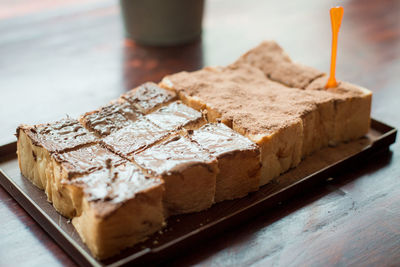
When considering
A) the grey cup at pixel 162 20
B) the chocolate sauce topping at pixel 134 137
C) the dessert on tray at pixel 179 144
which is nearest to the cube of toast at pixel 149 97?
the dessert on tray at pixel 179 144

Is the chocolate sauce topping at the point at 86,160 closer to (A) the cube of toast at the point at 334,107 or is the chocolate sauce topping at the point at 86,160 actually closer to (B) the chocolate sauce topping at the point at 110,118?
(B) the chocolate sauce topping at the point at 110,118

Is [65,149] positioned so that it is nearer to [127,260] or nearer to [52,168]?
[52,168]

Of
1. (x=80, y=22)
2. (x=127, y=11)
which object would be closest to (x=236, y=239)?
(x=127, y=11)

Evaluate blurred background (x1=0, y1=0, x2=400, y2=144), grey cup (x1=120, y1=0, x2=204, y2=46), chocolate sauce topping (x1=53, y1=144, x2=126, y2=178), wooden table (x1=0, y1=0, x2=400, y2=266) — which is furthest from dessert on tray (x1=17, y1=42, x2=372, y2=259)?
grey cup (x1=120, y1=0, x2=204, y2=46)

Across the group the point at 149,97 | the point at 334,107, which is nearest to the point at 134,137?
the point at 149,97

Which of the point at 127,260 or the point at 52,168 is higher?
the point at 52,168

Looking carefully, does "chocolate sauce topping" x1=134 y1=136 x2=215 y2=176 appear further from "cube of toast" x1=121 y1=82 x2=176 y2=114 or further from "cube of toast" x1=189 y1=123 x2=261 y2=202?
"cube of toast" x1=121 y1=82 x2=176 y2=114

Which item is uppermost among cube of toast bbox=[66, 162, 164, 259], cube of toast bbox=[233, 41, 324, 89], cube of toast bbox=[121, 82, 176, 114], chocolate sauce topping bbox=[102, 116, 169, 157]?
cube of toast bbox=[233, 41, 324, 89]
